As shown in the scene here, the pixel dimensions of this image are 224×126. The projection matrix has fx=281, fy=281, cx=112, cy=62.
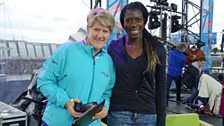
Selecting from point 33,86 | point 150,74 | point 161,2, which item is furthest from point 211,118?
point 150,74

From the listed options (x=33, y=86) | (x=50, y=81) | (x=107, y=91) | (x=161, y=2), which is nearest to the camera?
(x=50, y=81)

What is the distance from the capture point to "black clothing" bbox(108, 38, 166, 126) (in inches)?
48.4

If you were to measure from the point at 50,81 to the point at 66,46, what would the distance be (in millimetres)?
149

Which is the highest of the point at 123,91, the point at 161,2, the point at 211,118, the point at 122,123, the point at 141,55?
the point at 161,2

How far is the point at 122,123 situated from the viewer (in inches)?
49.3

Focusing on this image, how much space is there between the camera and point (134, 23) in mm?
1216

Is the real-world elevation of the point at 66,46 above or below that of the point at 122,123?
above

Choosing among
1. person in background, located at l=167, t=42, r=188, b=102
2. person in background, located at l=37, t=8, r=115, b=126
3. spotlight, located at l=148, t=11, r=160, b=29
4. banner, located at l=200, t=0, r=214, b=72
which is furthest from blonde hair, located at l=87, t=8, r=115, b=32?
banner, located at l=200, t=0, r=214, b=72

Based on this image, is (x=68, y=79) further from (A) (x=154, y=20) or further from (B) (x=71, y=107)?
(A) (x=154, y=20)

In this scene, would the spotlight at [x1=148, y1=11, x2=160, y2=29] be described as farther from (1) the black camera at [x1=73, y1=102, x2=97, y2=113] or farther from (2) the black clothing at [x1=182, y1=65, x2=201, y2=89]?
(1) the black camera at [x1=73, y1=102, x2=97, y2=113]

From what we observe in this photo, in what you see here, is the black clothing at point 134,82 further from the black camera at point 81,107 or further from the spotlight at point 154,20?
the spotlight at point 154,20

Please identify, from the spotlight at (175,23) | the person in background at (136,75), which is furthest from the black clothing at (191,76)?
the person in background at (136,75)

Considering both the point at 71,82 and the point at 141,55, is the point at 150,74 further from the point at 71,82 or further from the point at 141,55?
the point at 71,82

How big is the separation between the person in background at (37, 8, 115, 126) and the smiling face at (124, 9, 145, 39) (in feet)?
0.42
